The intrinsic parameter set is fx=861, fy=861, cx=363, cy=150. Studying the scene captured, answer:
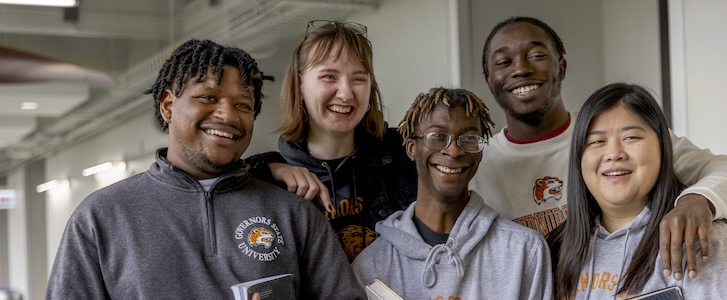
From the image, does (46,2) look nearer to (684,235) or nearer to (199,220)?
(199,220)

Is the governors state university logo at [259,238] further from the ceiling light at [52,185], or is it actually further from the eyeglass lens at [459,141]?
the ceiling light at [52,185]

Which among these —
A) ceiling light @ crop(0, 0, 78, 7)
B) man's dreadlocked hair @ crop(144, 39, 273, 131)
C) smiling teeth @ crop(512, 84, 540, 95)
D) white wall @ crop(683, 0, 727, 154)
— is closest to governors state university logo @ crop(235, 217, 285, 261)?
man's dreadlocked hair @ crop(144, 39, 273, 131)

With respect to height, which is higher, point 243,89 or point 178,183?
point 243,89

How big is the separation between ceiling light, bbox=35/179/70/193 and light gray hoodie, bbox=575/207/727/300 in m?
3.05

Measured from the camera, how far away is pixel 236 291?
5.77ft

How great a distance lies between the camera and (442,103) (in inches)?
90.0

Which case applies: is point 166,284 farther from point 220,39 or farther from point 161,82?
point 220,39

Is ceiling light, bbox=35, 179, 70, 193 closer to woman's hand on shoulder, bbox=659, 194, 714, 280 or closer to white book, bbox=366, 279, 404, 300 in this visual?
white book, bbox=366, 279, 404, 300

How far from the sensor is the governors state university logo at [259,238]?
6.38ft

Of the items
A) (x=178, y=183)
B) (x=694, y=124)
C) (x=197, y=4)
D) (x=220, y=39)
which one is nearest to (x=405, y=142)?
(x=178, y=183)

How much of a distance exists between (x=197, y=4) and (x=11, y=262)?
5.63ft

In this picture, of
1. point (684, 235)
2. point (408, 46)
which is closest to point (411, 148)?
point (684, 235)

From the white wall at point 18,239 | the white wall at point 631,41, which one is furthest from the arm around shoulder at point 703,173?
the white wall at point 18,239

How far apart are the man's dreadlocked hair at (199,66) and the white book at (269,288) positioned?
505mm
